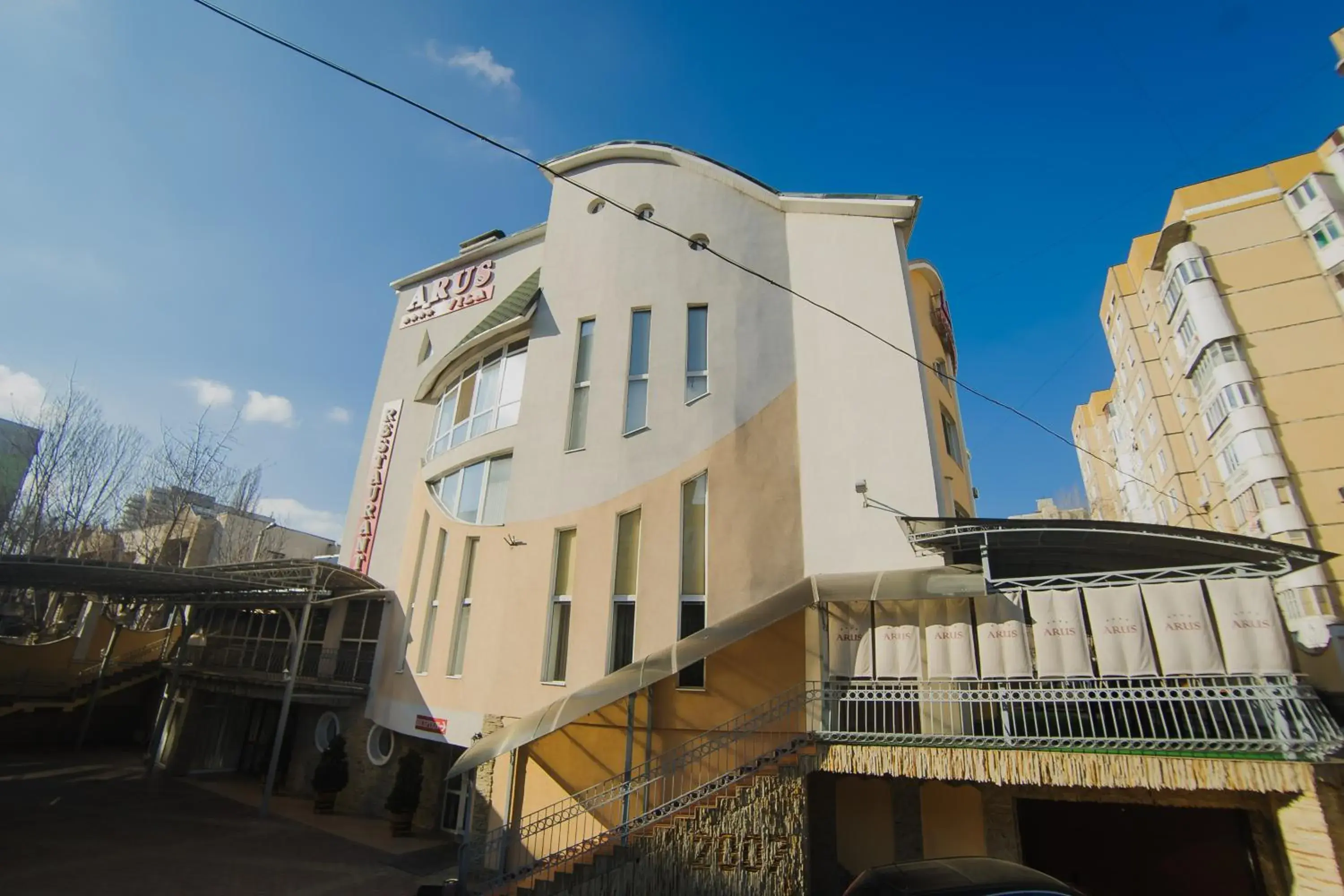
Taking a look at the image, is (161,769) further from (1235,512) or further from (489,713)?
(1235,512)

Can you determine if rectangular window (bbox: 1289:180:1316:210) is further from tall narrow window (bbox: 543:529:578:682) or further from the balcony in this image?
the balcony

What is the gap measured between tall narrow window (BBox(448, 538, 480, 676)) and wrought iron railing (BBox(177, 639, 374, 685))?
217 inches

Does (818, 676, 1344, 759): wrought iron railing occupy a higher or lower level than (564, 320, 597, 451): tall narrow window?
lower

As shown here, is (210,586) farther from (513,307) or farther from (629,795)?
(629,795)

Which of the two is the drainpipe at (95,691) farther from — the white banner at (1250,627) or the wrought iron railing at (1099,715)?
the white banner at (1250,627)

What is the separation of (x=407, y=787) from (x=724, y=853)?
1015cm

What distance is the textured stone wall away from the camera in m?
8.14

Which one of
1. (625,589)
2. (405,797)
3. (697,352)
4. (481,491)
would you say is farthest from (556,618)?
(697,352)

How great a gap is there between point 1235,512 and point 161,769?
42928 mm

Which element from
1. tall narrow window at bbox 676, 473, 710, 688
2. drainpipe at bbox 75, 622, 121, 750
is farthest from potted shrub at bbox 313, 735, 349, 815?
drainpipe at bbox 75, 622, 121, 750

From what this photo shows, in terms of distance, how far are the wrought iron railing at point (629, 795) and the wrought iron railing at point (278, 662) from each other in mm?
9359

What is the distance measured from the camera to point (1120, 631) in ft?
26.7

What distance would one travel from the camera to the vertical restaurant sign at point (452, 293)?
21.5m

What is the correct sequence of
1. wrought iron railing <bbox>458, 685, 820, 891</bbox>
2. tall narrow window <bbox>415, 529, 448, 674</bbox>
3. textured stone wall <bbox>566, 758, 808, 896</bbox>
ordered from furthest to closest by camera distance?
tall narrow window <bbox>415, 529, 448, 674</bbox> < wrought iron railing <bbox>458, 685, 820, 891</bbox> < textured stone wall <bbox>566, 758, 808, 896</bbox>
